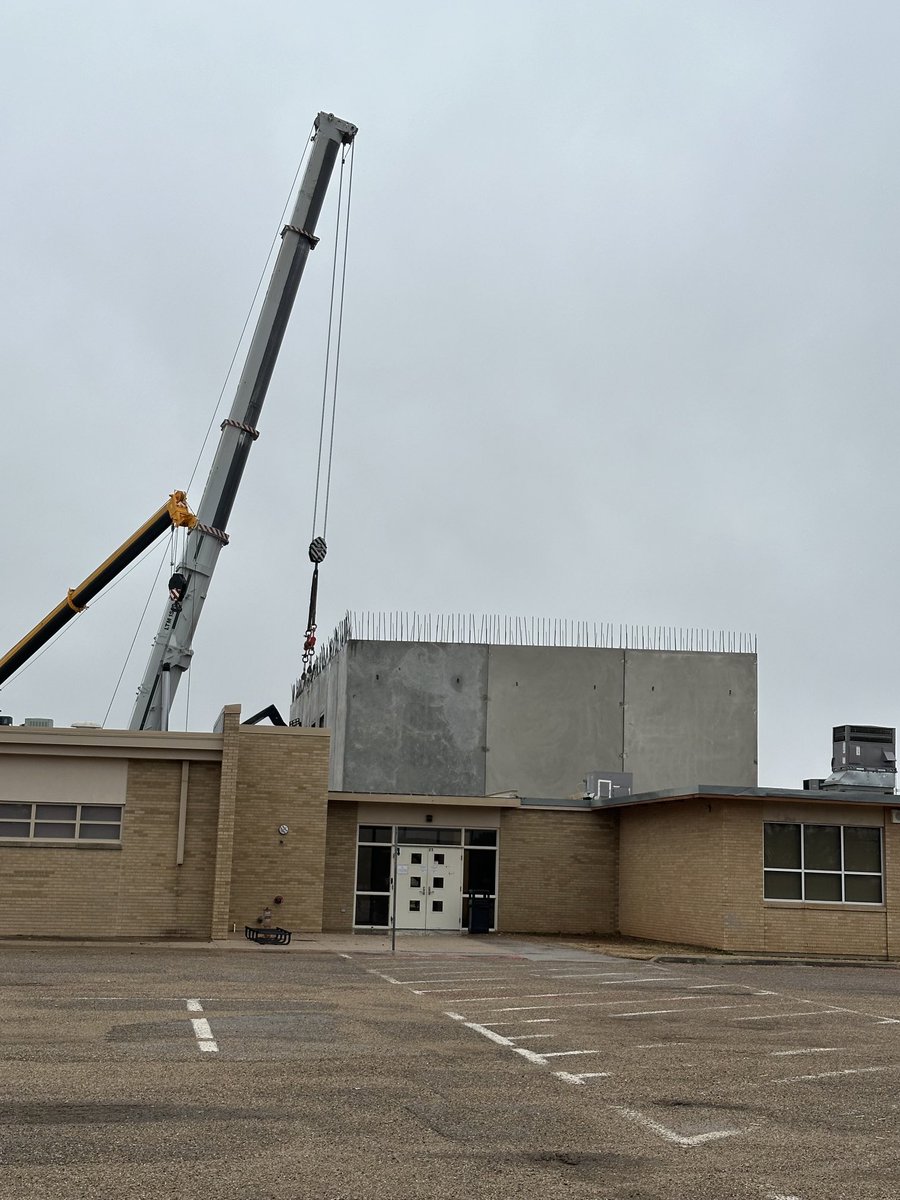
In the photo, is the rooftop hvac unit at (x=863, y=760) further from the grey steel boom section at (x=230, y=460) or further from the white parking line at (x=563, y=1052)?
the white parking line at (x=563, y=1052)

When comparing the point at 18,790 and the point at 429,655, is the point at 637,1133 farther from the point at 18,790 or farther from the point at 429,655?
the point at 429,655

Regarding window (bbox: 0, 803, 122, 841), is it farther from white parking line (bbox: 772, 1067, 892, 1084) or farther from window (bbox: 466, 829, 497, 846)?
white parking line (bbox: 772, 1067, 892, 1084)

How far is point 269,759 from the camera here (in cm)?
2991

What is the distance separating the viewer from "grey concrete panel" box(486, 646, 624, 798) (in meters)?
45.6

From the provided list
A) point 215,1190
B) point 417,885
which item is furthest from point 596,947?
point 215,1190

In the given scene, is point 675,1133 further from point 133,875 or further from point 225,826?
point 133,875

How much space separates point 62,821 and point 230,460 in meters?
9.13

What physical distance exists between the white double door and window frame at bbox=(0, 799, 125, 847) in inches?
304

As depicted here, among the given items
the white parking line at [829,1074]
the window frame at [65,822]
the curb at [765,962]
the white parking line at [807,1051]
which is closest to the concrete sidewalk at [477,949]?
the curb at [765,962]

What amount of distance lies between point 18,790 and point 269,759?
5.40 m

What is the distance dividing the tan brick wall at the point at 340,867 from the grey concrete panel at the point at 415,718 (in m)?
12.5

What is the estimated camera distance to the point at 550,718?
45.9 m

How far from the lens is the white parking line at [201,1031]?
1207 centimetres

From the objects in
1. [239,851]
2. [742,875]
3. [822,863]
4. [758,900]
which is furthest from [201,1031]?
[822,863]
